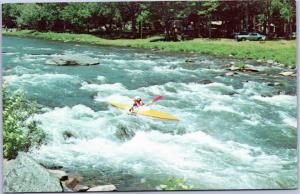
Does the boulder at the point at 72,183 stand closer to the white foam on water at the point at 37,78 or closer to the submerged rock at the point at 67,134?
the submerged rock at the point at 67,134

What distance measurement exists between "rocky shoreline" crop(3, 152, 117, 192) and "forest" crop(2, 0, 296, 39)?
1182 millimetres

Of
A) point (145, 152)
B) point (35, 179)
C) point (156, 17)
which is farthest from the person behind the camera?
point (156, 17)

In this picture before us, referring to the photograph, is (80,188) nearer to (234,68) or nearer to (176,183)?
(176,183)

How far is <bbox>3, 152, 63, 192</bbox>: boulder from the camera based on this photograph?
3781 mm

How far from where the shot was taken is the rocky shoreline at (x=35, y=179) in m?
3.79

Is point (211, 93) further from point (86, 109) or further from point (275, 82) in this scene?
point (86, 109)

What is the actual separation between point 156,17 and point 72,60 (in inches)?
32.6

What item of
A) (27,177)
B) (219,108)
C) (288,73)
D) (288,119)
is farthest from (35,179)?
(288,73)

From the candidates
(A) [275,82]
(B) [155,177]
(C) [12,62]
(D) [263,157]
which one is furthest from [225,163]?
(C) [12,62]

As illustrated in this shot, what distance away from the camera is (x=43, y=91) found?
405 cm

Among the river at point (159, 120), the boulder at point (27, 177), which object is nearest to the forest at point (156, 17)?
the river at point (159, 120)

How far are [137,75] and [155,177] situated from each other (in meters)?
0.92

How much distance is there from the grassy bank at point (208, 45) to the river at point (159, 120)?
3.3 inches

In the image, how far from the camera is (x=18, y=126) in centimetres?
394
